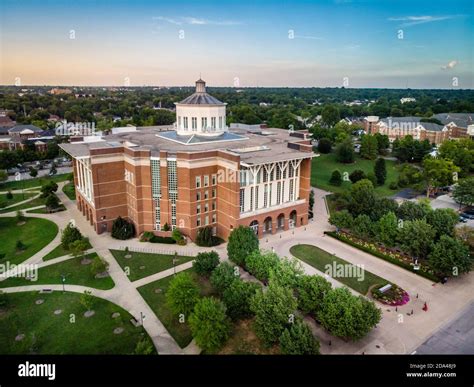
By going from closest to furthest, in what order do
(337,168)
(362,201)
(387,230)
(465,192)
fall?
(387,230), (362,201), (465,192), (337,168)

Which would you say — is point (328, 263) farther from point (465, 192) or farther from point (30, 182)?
point (30, 182)

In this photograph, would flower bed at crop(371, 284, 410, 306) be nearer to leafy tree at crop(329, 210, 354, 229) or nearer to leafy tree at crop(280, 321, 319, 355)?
leafy tree at crop(280, 321, 319, 355)

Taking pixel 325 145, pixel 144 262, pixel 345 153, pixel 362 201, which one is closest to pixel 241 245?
pixel 144 262

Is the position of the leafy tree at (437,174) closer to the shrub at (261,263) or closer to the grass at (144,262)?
the shrub at (261,263)

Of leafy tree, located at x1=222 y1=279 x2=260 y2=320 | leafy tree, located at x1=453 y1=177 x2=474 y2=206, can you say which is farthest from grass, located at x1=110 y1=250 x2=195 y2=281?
leafy tree, located at x1=453 y1=177 x2=474 y2=206

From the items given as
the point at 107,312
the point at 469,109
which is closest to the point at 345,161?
the point at 107,312
